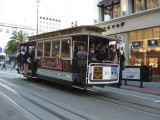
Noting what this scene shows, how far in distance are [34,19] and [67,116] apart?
120138mm

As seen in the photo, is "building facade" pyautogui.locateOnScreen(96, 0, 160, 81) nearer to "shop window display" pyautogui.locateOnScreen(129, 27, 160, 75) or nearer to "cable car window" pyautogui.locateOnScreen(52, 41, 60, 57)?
"shop window display" pyautogui.locateOnScreen(129, 27, 160, 75)

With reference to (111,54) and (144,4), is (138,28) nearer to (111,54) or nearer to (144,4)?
(144,4)

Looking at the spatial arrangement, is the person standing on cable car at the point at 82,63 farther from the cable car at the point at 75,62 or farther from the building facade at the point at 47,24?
the building facade at the point at 47,24

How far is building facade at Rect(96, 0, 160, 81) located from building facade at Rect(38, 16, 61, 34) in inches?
4649

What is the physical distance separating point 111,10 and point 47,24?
124 metres

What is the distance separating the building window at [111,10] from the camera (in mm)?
19352

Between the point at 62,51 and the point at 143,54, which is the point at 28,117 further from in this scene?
→ the point at 143,54

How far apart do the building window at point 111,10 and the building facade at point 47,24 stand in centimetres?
11578

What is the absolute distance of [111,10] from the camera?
2009 centimetres

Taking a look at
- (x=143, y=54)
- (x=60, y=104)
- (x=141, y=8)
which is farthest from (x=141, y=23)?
(x=60, y=104)

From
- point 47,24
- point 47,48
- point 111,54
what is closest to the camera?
point 111,54

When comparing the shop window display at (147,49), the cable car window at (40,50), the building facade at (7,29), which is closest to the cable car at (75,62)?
the cable car window at (40,50)

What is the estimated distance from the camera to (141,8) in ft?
54.7

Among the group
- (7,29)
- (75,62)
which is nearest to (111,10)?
(75,62)
